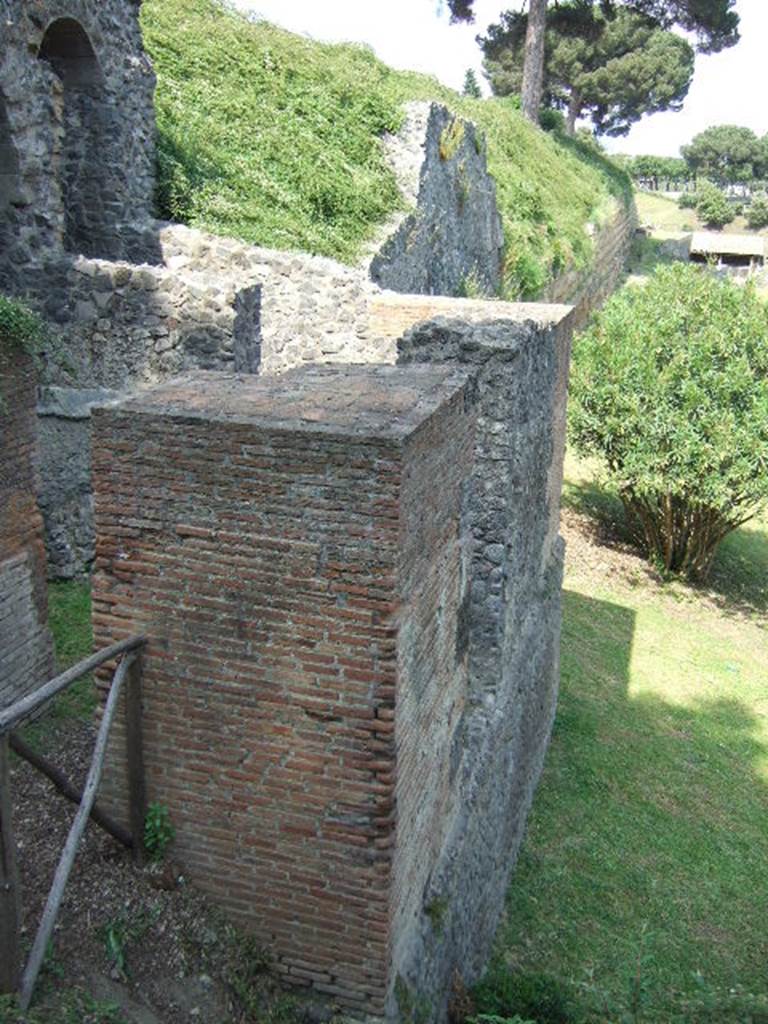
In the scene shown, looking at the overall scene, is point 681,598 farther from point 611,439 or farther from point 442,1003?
point 442,1003

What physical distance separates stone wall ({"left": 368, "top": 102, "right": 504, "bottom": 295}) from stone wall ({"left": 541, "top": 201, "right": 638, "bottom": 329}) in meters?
2.52

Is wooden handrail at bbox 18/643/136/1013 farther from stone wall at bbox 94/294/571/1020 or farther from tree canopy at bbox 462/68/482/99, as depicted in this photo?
tree canopy at bbox 462/68/482/99

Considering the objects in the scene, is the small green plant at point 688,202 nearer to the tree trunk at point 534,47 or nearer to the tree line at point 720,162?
the tree line at point 720,162

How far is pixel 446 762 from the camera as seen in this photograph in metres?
5.27

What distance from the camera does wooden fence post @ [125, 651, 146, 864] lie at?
13.7 ft

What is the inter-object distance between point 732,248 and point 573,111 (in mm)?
15515

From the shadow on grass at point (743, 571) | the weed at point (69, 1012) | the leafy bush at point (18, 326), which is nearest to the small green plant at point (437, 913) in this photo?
the weed at point (69, 1012)

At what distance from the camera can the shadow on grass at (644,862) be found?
261 inches

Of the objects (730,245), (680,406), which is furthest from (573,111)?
(680,406)

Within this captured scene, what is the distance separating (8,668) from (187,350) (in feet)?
12.1

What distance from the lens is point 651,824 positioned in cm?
909

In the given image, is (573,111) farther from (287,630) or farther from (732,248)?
(287,630)

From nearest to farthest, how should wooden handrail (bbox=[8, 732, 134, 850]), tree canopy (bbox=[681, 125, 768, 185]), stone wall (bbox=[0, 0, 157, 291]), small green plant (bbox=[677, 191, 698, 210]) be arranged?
wooden handrail (bbox=[8, 732, 134, 850])
stone wall (bbox=[0, 0, 157, 291])
small green plant (bbox=[677, 191, 698, 210])
tree canopy (bbox=[681, 125, 768, 185])

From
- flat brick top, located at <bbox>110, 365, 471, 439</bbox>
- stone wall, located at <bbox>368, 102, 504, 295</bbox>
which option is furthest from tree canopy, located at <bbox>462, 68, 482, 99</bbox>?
flat brick top, located at <bbox>110, 365, 471, 439</bbox>
